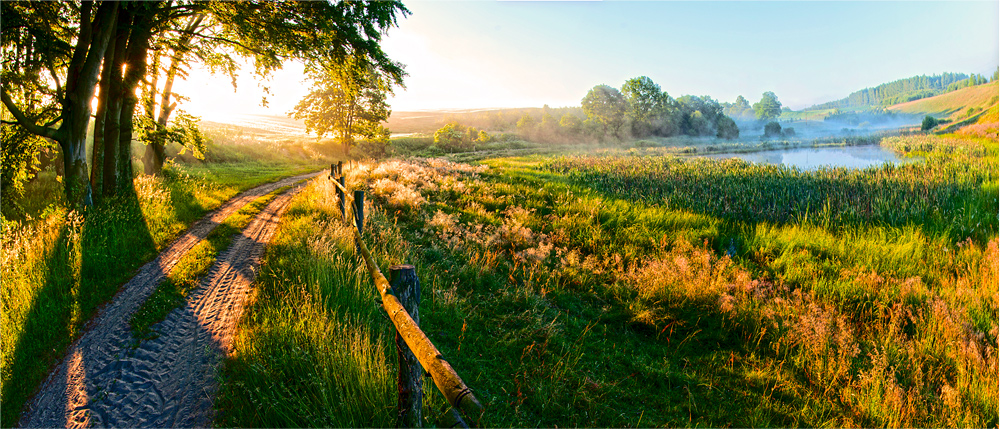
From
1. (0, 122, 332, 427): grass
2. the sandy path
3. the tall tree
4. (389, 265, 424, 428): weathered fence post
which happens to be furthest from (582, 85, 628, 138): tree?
(389, 265, 424, 428): weathered fence post

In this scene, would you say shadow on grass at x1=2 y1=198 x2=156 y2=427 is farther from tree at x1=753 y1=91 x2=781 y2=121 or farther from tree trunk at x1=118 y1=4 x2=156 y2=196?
tree at x1=753 y1=91 x2=781 y2=121

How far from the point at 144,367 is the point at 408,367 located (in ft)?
12.0

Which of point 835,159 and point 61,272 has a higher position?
point 835,159

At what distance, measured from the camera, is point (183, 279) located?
6.38 m

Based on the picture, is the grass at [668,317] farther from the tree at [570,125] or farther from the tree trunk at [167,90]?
the tree at [570,125]

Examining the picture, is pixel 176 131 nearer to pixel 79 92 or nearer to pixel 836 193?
pixel 79 92

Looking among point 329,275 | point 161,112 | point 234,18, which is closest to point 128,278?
point 329,275

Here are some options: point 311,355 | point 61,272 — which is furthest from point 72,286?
point 311,355

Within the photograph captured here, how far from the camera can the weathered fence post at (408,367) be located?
2526 mm

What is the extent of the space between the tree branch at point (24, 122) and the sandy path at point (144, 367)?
625 centimetres

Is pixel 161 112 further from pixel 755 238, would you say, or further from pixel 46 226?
pixel 755 238

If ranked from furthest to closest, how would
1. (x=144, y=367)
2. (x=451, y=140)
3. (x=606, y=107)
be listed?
(x=606, y=107) → (x=451, y=140) → (x=144, y=367)

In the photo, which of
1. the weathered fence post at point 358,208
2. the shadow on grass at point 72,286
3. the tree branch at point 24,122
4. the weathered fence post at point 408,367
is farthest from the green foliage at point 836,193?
the tree branch at point 24,122

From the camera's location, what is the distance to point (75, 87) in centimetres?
957
